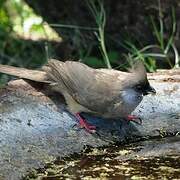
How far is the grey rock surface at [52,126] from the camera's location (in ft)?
13.5

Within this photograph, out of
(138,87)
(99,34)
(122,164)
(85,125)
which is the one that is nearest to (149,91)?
(138,87)

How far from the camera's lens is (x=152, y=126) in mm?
4828

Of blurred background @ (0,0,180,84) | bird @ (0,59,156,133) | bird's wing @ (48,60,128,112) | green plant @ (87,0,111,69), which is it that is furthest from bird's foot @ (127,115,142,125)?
green plant @ (87,0,111,69)

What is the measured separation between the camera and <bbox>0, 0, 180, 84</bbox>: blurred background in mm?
7410

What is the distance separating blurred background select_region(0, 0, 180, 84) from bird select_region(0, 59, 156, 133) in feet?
5.60

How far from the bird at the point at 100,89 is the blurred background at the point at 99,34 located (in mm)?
1708

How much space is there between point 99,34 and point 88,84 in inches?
106

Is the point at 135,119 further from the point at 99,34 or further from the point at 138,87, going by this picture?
the point at 99,34

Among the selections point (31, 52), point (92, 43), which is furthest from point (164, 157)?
point (31, 52)

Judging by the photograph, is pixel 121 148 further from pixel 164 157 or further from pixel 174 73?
pixel 174 73

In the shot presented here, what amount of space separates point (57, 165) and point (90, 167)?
208 millimetres

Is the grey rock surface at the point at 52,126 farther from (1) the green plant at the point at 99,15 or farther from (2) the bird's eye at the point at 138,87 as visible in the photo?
(1) the green plant at the point at 99,15

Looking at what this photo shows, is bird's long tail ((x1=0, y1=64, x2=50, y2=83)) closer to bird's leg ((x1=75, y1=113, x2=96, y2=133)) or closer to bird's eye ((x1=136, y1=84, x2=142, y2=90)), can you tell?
bird's leg ((x1=75, y1=113, x2=96, y2=133))

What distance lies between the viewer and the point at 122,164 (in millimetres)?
4215
